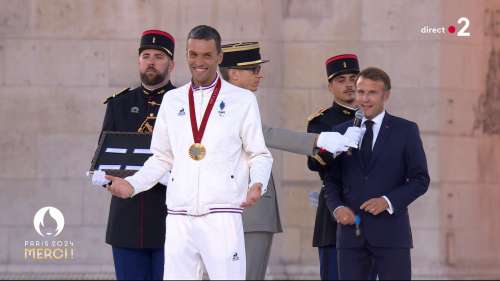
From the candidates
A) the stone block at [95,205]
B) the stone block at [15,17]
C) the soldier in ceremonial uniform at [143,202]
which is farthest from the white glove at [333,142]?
the stone block at [15,17]

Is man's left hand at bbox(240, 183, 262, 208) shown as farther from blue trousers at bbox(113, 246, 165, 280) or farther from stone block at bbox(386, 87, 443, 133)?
stone block at bbox(386, 87, 443, 133)

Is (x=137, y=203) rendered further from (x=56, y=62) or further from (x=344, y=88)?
(x=56, y=62)

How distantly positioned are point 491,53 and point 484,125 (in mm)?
695

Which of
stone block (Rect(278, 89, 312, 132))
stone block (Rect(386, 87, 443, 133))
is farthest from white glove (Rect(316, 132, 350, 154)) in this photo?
stone block (Rect(386, 87, 443, 133))

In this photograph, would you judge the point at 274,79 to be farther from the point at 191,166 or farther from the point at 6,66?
the point at 191,166

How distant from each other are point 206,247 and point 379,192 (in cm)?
148

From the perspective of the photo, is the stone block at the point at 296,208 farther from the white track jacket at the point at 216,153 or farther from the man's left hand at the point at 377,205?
the white track jacket at the point at 216,153

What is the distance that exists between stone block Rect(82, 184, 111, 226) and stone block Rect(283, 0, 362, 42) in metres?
2.24

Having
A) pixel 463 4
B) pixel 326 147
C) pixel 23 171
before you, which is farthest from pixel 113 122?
pixel 463 4

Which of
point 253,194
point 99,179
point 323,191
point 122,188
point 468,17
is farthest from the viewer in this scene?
point 468,17

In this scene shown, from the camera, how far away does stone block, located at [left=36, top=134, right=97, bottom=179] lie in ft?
39.5

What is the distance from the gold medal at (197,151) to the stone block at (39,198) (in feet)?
16.7

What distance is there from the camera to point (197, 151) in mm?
7137

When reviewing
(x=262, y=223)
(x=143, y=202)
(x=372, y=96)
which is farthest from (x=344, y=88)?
(x=143, y=202)
